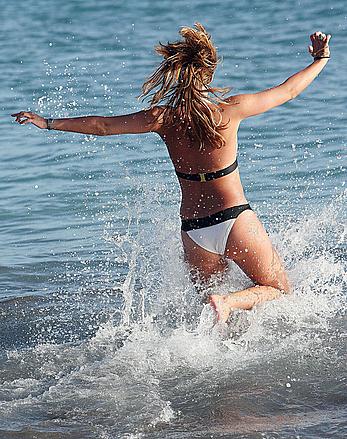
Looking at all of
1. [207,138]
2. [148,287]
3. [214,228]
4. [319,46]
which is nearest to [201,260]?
[214,228]

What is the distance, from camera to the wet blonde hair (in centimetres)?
510

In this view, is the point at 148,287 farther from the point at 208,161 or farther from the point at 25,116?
the point at 25,116

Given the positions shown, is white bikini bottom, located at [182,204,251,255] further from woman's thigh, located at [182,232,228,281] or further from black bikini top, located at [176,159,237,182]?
black bikini top, located at [176,159,237,182]

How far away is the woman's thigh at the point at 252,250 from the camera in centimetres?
534

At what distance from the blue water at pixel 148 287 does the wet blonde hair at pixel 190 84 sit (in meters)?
1.01

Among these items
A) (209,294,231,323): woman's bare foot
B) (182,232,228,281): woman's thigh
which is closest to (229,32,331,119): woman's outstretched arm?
(182,232,228,281): woman's thigh

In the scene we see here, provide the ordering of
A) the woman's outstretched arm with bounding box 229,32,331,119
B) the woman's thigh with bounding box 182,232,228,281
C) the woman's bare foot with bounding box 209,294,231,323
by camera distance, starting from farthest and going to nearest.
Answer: the woman's thigh with bounding box 182,232,228,281
the woman's outstretched arm with bounding box 229,32,331,119
the woman's bare foot with bounding box 209,294,231,323

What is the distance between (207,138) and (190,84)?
31 centimetres

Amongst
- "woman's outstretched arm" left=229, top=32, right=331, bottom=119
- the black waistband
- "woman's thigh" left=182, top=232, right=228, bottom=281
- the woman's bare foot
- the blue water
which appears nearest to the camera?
the blue water

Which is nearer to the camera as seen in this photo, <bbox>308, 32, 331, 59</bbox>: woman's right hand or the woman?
the woman

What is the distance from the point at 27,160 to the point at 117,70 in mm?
5090

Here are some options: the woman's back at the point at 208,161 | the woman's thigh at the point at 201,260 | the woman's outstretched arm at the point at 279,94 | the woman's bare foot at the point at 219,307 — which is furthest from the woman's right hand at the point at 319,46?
the woman's bare foot at the point at 219,307

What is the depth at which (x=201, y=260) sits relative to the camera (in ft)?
18.2

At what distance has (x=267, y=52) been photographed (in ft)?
52.3
